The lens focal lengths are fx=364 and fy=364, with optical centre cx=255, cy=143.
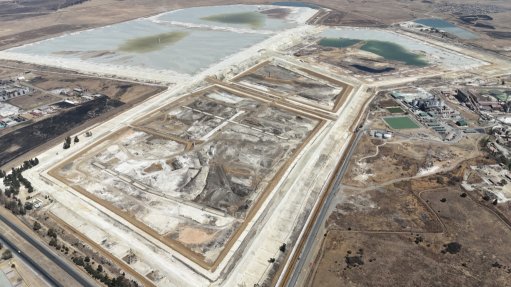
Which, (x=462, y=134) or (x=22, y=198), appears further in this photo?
(x=462, y=134)

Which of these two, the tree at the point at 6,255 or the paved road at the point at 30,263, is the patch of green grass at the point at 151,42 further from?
the tree at the point at 6,255

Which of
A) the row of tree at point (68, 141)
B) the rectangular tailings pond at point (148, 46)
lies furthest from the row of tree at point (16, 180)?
the rectangular tailings pond at point (148, 46)

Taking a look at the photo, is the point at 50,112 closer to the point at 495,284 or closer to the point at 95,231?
the point at 95,231

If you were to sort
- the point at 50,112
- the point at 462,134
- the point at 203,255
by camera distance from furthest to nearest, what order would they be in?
the point at 50,112
the point at 462,134
the point at 203,255

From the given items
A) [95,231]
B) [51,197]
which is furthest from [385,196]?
[51,197]

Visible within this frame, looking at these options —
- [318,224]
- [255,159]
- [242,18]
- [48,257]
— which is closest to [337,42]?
[242,18]

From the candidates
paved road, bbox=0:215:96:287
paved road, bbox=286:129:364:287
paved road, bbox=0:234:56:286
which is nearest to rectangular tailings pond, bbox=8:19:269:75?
paved road, bbox=286:129:364:287

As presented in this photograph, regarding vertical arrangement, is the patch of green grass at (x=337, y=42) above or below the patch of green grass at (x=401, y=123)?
above

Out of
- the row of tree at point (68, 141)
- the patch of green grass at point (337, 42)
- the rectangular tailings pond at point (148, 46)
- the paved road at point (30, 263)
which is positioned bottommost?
the paved road at point (30, 263)
